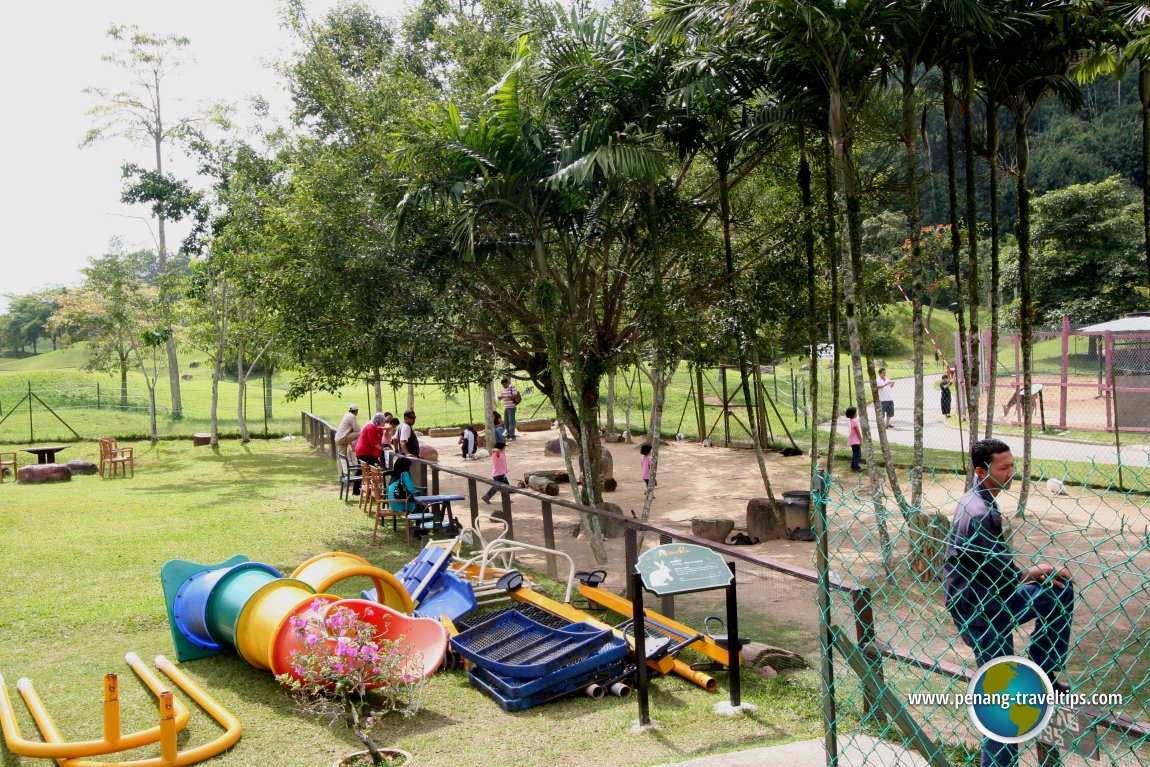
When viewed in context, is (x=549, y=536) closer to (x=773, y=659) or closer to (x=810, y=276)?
(x=773, y=659)

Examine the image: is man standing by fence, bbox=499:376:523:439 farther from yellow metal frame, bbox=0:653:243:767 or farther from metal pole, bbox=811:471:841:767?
metal pole, bbox=811:471:841:767

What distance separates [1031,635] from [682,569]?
2283mm

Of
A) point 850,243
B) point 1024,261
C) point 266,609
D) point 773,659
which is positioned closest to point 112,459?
point 266,609

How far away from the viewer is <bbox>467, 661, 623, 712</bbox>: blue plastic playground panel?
20.3ft

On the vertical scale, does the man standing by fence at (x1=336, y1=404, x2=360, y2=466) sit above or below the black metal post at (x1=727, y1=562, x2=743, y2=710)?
above

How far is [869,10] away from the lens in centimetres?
897

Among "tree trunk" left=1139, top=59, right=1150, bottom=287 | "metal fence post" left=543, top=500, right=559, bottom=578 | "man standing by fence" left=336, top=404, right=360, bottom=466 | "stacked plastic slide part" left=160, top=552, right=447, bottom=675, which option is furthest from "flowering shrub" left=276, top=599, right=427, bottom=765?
"man standing by fence" left=336, top=404, right=360, bottom=466

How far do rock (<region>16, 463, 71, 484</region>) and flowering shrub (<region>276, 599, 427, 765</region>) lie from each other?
50.0 ft

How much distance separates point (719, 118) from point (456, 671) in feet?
24.4

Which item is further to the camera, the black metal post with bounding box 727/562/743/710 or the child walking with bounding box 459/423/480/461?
the child walking with bounding box 459/423/480/461

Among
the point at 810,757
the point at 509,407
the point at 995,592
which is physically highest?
the point at 509,407

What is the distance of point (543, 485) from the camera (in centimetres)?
1620

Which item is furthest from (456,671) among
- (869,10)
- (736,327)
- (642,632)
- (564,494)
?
(564,494)

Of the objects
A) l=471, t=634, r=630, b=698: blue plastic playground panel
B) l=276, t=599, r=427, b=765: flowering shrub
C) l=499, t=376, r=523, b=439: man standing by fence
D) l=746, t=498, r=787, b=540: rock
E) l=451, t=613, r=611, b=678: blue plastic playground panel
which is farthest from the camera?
l=499, t=376, r=523, b=439: man standing by fence
